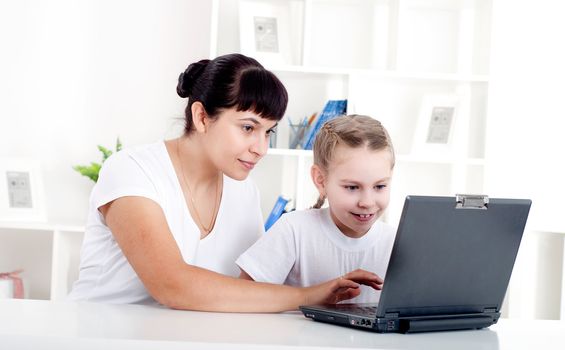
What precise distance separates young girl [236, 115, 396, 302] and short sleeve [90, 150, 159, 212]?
0.99 ft

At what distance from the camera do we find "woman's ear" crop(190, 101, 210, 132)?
6.40ft

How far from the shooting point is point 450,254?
1.36m

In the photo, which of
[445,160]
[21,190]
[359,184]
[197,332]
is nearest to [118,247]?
[359,184]

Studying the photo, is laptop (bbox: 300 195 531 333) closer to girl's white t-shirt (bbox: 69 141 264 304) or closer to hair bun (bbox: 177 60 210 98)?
girl's white t-shirt (bbox: 69 141 264 304)

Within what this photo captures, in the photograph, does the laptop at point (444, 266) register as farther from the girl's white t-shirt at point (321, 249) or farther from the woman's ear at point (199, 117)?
the woman's ear at point (199, 117)

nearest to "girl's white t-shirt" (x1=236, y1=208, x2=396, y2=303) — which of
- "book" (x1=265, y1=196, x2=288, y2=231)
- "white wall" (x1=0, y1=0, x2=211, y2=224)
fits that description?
"book" (x1=265, y1=196, x2=288, y2=231)

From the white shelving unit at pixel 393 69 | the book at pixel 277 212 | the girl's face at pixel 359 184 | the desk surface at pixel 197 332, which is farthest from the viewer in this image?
the white shelving unit at pixel 393 69

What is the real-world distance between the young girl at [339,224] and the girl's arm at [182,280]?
0.23 meters

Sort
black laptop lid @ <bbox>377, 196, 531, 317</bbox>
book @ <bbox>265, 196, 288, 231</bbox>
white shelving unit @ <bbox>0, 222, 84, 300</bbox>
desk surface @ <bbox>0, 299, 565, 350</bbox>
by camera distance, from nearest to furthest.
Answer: desk surface @ <bbox>0, 299, 565, 350</bbox>, black laptop lid @ <bbox>377, 196, 531, 317</bbox>, book @ <bbox>265, 196, 288, 231</bbox>, white shelving unit @ <bbox>0, 222, 84, 300</bbox>

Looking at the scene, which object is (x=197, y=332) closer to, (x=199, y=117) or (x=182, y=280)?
(x=182, y=280)

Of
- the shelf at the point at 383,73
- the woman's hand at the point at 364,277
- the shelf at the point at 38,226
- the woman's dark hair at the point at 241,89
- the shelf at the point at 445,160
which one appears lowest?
the shelf at the point at 38,226

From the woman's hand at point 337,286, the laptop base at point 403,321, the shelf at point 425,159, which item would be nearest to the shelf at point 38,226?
the shelf at point 425,159

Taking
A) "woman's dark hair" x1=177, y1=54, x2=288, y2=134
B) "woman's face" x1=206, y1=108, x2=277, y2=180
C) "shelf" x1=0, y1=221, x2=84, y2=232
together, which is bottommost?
"shelf" x1=0, y1=221, x2=84, y2=232

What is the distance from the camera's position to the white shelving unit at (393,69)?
3779mm
